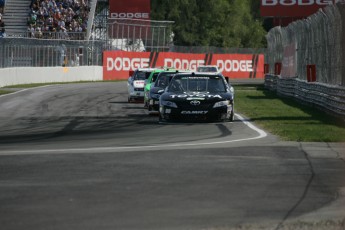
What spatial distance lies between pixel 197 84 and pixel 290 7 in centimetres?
4111

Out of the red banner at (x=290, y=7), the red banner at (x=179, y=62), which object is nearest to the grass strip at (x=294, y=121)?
the red banner at (x=290, y=7)

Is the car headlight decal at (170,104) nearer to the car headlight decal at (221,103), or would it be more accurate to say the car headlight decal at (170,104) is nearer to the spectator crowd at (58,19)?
the car headlight decal at (221,103)

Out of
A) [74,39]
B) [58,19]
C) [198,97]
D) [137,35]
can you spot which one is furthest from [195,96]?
[137,35]

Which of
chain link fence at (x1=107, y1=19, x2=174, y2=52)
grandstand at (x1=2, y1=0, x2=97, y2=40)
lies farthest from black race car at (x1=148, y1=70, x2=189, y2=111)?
chain link fence at (x1=107, y1=19, x2=174, y2=52)

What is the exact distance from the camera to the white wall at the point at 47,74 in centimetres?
5205

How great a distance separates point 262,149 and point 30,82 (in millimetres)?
40277

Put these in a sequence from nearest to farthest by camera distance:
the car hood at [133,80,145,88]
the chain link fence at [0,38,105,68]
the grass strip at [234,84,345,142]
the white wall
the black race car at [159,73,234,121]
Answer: the grass strip at [234,84,345,142] → the black race car at [159,73,234,121] → the car hood at [133,80,145,88] → the white wall → the chain link fence at [0,38,105,68]

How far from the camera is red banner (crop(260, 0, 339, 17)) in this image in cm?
6556

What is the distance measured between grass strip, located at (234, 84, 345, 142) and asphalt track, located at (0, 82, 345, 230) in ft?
1.96

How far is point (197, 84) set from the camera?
26.1m

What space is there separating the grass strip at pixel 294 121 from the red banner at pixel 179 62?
35148mm

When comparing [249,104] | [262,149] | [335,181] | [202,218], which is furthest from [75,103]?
[202,218]

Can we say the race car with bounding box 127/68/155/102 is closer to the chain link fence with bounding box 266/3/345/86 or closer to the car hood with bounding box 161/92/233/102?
the chain link fence with bounding box 266/3/345/86

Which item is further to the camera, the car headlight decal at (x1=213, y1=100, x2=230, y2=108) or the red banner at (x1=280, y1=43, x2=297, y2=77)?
the red banner at (x1=280, y1=43, x2=297, y2=77)
